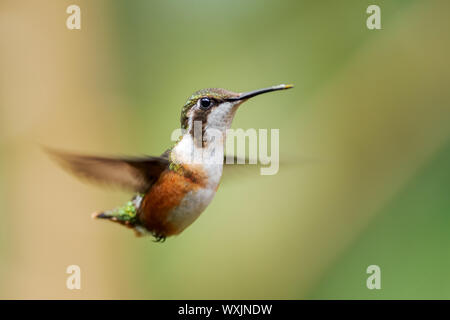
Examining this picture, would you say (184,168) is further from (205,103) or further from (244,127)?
(244,127)

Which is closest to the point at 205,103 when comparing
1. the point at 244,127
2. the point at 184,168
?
the point at 184,168

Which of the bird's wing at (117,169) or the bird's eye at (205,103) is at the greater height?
the bird's eye at (205,103)

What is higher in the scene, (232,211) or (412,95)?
(412,95)

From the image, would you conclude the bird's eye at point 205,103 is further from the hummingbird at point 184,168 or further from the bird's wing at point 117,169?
the bird's wing at point 117,169

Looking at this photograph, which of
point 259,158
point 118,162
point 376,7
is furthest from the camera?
point 376,7

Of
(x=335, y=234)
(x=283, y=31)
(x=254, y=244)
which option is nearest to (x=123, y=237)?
(x=254, y=244)

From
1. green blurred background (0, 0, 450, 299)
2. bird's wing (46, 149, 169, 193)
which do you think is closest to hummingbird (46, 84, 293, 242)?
bird's wing (46, 149, 169, 193)

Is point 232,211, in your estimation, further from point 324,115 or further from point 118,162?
point 118,162

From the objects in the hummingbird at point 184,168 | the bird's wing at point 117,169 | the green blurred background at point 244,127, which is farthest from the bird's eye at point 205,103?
the green blurred background at point 244,127
